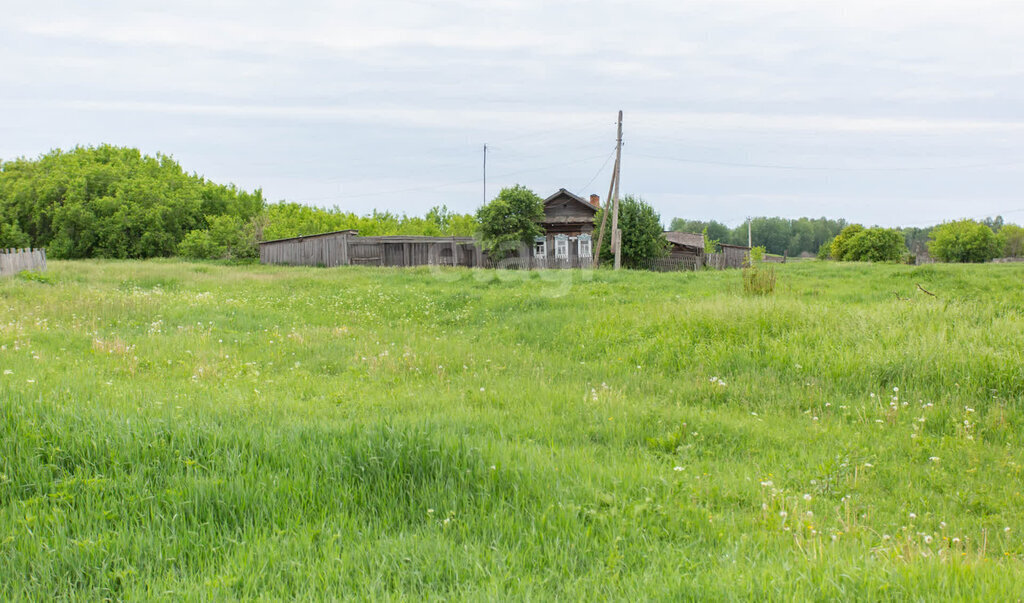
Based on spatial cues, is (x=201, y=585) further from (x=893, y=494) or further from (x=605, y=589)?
(x=893, y=494)

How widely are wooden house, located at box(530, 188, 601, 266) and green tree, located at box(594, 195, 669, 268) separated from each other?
3.78 m

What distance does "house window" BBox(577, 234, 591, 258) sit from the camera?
1690 inches

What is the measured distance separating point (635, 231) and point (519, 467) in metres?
36.7

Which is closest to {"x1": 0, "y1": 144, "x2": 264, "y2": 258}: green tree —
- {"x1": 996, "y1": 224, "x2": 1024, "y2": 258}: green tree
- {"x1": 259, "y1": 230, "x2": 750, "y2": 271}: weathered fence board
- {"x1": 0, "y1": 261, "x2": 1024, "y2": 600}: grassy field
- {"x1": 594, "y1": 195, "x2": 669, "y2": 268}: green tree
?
{"x1": 259, "y1": 230, "x2": 750, "y2": 271}: weathered fence board

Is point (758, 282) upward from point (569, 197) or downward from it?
downward

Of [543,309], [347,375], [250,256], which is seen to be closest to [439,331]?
[543,309]

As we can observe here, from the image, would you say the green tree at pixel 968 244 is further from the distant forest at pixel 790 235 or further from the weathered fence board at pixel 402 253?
the weathered fence board at pixel 402 253

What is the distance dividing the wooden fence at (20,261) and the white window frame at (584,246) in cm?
3073

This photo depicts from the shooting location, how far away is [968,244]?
85.4m

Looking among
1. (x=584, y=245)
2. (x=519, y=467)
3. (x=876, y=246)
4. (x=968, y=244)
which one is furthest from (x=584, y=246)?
(x=968, y=244)

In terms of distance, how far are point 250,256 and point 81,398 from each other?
45.6m

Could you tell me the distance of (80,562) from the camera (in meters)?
3.18

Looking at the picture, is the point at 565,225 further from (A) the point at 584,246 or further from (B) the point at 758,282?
(B) the point at 758,282

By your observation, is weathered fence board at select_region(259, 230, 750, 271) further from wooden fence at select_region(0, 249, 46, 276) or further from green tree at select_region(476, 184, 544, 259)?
wooden fence at select_region(0, 249, 46, 276)
